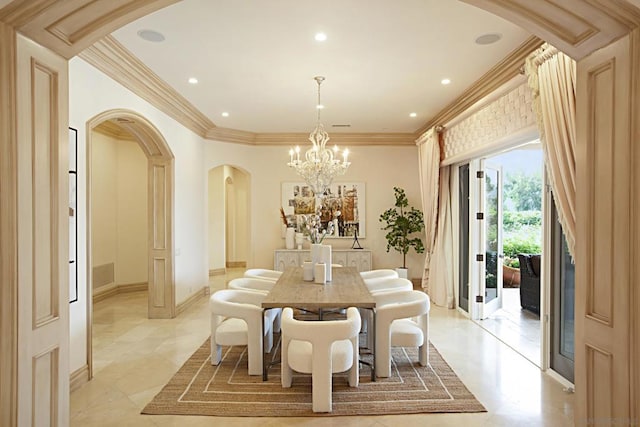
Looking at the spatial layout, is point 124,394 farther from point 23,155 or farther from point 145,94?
point 145,94

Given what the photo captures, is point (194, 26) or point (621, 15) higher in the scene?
point (194, 26)

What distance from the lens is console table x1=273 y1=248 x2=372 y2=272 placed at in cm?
786

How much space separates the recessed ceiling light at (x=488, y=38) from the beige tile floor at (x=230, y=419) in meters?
3.05

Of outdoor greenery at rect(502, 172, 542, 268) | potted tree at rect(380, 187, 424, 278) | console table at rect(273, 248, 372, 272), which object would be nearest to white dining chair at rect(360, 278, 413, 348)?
potted tree at rect(380, 187, 424, 278)

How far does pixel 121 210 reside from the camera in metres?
7.64

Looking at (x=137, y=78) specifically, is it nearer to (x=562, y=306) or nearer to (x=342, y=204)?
(x=342, y=204)

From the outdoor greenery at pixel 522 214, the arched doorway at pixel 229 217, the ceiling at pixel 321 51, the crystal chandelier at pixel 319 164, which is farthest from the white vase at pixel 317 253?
the outdoor greenery at pixel 522 214

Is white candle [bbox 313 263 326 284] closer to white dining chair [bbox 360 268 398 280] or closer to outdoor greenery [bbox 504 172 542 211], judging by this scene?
white dining chair [bbox 360 268 398 280]

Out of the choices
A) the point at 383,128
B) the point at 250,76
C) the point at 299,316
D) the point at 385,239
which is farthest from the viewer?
the point at 385,239

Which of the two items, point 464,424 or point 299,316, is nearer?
point 464,424

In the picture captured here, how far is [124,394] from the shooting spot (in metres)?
3.43

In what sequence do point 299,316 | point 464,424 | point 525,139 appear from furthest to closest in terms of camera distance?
1. point 299,316
2. point 525,139
3. point 464,424

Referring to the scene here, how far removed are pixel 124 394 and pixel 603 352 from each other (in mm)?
3414

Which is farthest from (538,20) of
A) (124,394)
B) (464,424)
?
(124,394)
